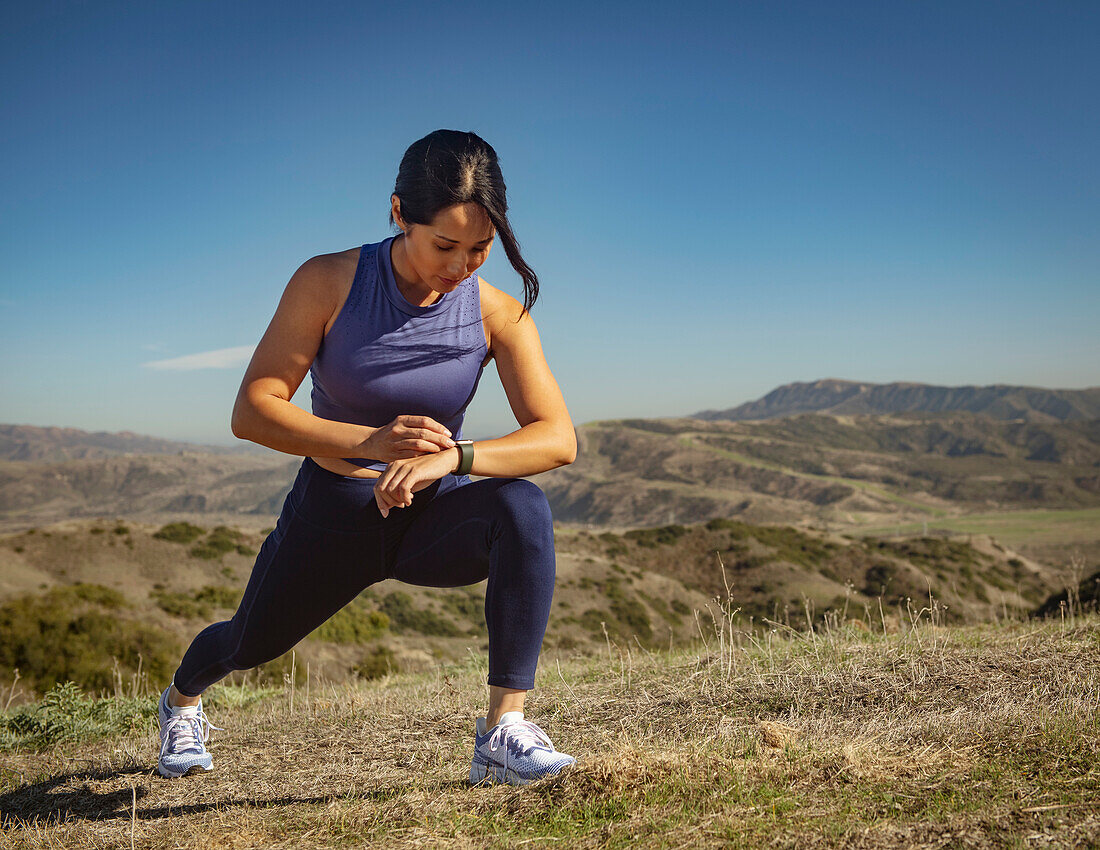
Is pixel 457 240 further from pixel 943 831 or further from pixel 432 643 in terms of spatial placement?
pixel 432 643

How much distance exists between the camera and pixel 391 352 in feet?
8.73

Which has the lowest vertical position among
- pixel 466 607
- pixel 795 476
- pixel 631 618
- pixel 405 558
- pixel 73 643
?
pixel 795 476

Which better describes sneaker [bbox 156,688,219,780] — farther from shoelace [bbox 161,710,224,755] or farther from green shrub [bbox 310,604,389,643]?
green shrub [bbox 310,604,389,643]

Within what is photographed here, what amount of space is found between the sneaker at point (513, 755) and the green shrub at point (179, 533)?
105 ft

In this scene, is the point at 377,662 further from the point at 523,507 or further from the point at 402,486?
the point at 402,486

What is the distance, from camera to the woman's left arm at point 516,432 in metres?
2.39

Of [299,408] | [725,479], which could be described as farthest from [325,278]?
[725,479]

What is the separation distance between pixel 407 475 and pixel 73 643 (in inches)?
707

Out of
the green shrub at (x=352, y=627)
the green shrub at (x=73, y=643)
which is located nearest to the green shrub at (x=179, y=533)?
the green shrub at (x=352, y=627)

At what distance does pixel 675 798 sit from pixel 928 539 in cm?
5659

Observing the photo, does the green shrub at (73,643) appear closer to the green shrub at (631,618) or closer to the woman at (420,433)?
the woman at (420,433)

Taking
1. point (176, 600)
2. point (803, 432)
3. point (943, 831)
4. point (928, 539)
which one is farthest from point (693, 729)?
point (803, 432)

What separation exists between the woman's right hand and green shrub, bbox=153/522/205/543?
105ft

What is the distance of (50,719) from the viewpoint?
15.8 ft
